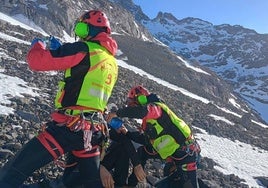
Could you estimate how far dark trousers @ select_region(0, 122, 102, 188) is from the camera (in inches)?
215

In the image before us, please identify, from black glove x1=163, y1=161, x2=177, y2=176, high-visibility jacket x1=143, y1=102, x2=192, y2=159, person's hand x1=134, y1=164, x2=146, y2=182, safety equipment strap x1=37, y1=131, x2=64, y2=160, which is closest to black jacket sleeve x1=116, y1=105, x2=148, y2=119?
high-visibility jacket x1=143, y1=102, x2=192, y2=159

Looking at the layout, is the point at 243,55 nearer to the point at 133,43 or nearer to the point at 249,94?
the point at 249,94

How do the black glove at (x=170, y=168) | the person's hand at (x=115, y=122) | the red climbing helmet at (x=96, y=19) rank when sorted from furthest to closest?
the black glove at (x=170, y=168)
the person's hand at (x=115, y=122)
the red climbing helmet at (x=96, y=19)

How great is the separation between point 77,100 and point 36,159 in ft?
2.99

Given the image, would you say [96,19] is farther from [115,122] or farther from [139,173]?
[139,173]

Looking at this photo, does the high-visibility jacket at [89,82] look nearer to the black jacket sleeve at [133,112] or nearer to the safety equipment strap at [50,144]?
the safety equipment strap at [50,144]

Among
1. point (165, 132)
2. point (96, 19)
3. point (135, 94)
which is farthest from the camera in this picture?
point (135, 94)

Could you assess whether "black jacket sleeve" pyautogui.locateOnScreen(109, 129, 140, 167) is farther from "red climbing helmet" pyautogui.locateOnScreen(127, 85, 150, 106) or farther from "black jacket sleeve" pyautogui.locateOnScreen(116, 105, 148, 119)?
"red climbing helmet" pyautogui.locateOnScreen(127, 85, 150, 106)

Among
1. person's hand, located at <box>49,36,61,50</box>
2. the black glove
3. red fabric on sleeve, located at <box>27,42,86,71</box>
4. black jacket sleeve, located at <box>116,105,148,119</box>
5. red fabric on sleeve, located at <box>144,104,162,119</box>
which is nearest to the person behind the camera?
red fabric on sleeve, located at <box>27,42,86,71</box>

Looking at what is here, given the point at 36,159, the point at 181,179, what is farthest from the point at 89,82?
the point at 181,179

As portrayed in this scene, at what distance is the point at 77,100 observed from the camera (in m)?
5.61

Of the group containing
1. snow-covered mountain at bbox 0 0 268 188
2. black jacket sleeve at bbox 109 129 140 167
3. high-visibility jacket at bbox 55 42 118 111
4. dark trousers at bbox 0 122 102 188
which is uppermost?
high-visibility jacket at bbox 55 42 118 111

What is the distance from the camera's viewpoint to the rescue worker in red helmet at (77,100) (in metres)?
5.40

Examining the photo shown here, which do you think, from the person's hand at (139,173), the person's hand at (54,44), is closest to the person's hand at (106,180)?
the person's hand at (139,173)
